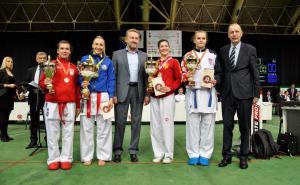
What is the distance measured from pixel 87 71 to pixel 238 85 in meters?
1.91

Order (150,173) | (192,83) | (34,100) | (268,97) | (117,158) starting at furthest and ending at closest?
(268,97) → (34,100) → (117,158) → (192,83) → (150,173)

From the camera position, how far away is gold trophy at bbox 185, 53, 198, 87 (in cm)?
375

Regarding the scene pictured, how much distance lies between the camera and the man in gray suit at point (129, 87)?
13.4ft

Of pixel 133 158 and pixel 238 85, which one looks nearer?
pixel 238 85

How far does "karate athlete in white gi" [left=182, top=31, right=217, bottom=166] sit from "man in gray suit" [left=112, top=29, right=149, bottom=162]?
65cm

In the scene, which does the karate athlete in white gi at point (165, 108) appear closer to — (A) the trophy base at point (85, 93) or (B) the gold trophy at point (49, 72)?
(A) the trophy base at point (85, 93)

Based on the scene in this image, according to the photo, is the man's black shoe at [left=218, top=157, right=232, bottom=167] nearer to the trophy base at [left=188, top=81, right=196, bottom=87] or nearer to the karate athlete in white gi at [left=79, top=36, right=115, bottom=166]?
the trophy base at [left=188, top=81, right=196, bottom=87]

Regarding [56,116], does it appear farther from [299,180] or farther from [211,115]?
[299,180]

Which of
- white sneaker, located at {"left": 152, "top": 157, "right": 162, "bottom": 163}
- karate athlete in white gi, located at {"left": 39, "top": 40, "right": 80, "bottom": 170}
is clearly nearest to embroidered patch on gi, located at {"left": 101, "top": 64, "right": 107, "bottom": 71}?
karate athlete in white gi, located at {"left": 39, "top": 40, "right": 80, "bottom": 170}

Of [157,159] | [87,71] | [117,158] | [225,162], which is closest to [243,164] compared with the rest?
[225,162]

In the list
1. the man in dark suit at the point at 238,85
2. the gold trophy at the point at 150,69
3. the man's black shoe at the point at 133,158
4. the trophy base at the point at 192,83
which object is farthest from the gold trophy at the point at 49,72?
the man in dark suit at the point at 238,85

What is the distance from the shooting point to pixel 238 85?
12.2 feet

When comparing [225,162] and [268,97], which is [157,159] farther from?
[268,97]

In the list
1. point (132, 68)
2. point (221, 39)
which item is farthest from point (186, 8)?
point (132, 68)
